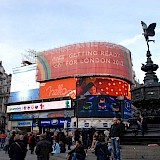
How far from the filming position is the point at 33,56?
71750 millimetres

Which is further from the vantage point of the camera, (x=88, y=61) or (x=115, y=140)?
(x=88, y=61)

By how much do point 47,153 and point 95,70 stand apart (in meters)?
44.8

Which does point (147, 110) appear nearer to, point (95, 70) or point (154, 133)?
point (154, 133)

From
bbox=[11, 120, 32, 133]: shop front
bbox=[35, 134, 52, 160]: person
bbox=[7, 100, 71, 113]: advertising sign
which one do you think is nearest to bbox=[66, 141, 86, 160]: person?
bbox=[35, 134, 52, 160]: person

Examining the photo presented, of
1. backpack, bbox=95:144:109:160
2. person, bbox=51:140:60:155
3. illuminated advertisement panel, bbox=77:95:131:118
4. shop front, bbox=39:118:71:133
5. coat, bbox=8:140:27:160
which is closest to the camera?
coat, bbox=8:140:27:160

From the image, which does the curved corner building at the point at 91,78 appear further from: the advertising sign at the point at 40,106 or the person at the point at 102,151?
the person at the point at 102,151

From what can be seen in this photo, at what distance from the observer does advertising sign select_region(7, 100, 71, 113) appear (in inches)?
2054

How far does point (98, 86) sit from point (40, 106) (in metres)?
14.1

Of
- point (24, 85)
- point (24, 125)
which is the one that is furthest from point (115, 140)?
point (24, 85)

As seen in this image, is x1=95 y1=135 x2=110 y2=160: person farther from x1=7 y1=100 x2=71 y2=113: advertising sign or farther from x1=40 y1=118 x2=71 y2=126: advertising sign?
x1=40 y1=118 x2=71 y2=126: advertising sign

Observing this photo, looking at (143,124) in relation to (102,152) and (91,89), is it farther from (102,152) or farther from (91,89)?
(91,89)

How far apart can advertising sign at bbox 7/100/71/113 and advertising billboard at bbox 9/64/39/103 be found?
1715mm

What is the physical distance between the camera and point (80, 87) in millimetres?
51688

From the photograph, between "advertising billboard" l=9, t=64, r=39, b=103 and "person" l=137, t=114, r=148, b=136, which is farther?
"advertising billboard" l=9, t=64, r=39, b=103
